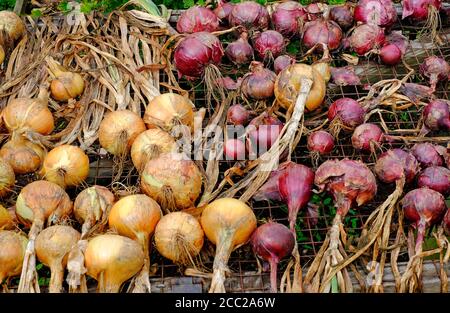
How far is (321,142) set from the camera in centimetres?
243

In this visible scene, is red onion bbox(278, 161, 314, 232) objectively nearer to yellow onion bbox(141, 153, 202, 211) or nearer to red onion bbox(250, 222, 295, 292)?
red onion bbox(250, 222, 295, 292)

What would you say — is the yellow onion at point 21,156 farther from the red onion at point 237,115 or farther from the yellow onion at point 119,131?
the red onion at point 237,115

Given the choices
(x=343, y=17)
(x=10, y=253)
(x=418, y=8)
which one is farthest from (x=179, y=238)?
(x=418, y=8)

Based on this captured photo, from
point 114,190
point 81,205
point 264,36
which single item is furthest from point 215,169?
point 264,36

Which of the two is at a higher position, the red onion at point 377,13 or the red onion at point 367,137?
the red onion at point 377,13

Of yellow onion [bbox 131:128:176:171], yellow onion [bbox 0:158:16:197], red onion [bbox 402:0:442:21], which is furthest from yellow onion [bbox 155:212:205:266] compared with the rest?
red onion [bbox 402:0:442:21]

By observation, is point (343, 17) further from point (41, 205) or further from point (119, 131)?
point (41, 205)

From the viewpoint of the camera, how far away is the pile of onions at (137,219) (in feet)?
6.59

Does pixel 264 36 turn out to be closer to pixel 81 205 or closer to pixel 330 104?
pixel 330 104

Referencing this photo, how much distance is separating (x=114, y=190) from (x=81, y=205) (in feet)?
0.53

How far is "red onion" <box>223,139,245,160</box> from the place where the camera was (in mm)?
2410

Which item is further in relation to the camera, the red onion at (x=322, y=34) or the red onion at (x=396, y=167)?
the red onion at (x=322, y=34)

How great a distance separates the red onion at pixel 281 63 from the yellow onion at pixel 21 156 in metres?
1.18

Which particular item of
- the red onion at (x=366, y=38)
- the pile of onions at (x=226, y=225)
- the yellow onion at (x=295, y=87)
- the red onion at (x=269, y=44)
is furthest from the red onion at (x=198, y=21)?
the pile of onions at (x=226, y=225)
